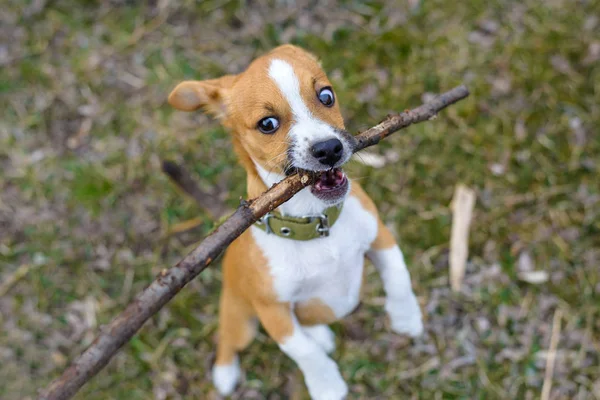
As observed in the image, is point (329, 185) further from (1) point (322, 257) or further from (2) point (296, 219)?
(1) point (322, 257)

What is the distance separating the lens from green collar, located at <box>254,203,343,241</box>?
3.26 metres

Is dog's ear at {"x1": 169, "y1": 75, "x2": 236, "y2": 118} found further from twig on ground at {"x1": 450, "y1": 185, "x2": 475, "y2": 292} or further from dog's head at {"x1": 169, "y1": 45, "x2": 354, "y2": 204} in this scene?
twig on ground at {"x1": 450, "y1": 185, "x2": 475, "y2": 292}

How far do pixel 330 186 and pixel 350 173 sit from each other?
5.97 feet

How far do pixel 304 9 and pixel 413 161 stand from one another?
1.93m

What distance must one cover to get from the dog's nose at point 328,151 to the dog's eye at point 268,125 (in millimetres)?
332

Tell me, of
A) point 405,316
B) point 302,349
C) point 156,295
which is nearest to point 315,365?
point 302,349

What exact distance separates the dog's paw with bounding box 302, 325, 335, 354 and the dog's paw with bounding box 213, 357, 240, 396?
0.87 m

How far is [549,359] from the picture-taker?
4516 millimetres

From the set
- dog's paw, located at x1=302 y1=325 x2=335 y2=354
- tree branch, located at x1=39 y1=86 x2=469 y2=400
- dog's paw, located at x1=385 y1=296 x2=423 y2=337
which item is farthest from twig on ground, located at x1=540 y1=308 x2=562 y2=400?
tree branch, located at x1=39 y1=86 x2=469 y2=400

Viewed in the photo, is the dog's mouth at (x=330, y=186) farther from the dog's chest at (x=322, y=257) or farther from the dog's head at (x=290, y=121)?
the dog's chest at (x=322, y=257)

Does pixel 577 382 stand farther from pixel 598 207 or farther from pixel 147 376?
pixel 147 376

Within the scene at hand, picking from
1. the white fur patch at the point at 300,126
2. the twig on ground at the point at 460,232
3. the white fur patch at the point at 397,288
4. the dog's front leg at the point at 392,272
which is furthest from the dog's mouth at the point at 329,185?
the twig on ground at the point at 460,232

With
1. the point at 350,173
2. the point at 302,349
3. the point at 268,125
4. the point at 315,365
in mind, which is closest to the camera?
the point at 268,125

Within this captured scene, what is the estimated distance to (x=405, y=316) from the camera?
3.91 metres
